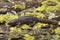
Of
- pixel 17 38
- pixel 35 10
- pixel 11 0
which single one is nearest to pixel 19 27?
pixel 17 38

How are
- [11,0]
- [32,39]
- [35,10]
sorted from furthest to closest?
[11,0]
[35,10]
[32,39]

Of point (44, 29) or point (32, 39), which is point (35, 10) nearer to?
point (44, 29)

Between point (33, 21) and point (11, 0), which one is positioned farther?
point (11, 0)

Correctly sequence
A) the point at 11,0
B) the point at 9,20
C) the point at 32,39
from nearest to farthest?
the point at 32,39 → the point at 9,20 → the point at 11,0

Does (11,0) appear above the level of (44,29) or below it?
above

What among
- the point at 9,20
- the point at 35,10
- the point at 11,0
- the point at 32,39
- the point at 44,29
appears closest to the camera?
the point at 32,39

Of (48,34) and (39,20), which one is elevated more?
(39,20)

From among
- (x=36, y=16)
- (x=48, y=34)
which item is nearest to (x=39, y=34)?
(x=48, y=34)

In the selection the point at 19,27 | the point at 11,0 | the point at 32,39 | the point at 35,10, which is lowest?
the point at 32,39

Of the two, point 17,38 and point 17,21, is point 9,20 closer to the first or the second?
point 17,21
